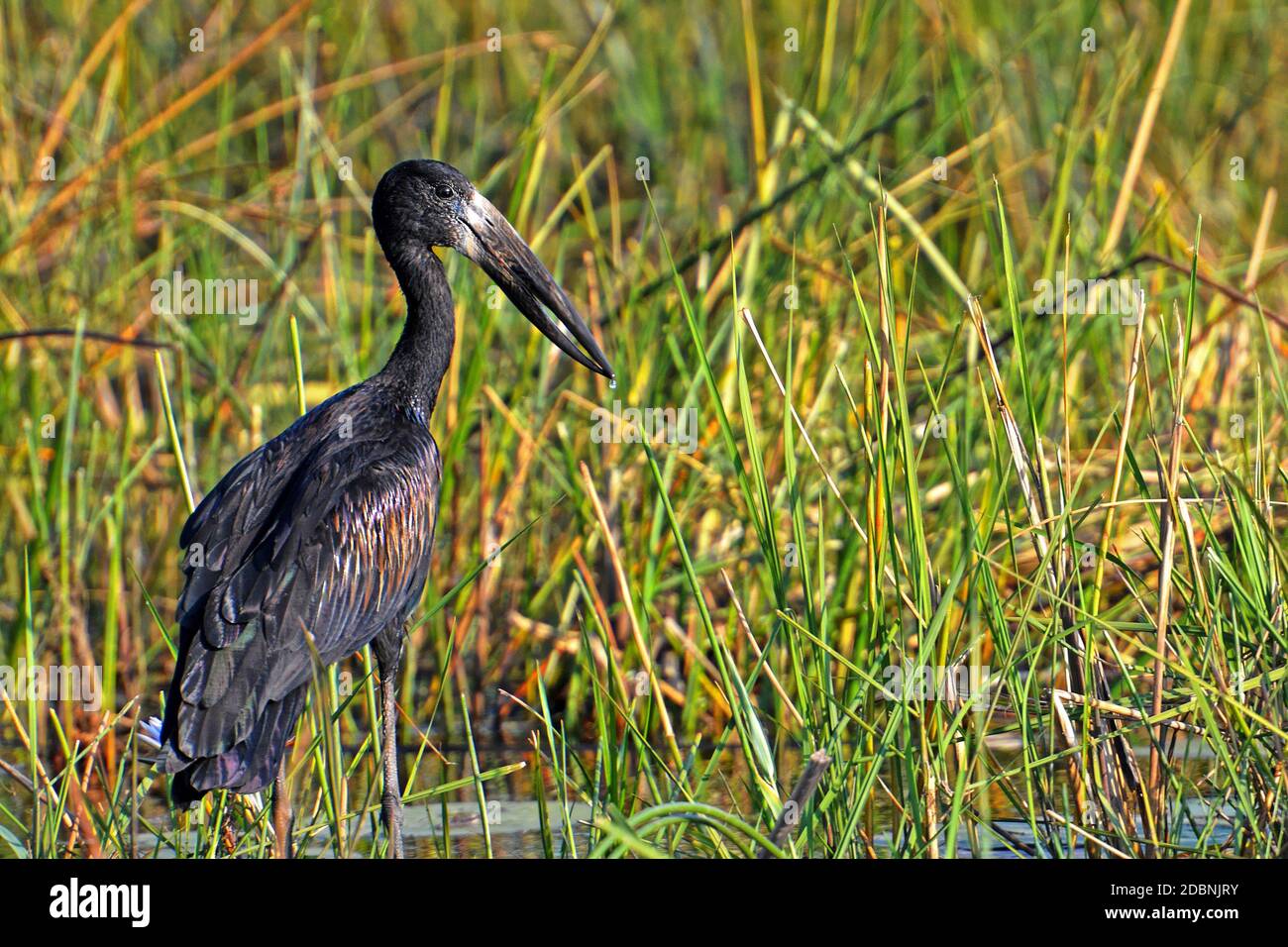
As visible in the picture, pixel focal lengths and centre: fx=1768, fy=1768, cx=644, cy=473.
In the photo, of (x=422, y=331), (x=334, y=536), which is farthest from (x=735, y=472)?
(x=422, y=331)

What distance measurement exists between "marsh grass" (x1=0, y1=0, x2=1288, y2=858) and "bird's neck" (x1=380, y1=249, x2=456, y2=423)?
429mm

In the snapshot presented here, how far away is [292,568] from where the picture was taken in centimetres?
435

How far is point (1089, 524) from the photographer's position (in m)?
6.05

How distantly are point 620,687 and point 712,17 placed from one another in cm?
650

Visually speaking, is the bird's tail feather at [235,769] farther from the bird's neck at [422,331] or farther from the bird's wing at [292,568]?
the bird's neck at [422,331]

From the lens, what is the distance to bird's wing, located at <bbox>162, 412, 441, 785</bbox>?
13.3 feet

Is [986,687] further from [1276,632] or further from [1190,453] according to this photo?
[1190,453]

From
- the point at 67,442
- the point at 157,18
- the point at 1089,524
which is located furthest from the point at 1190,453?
the point at 157,18

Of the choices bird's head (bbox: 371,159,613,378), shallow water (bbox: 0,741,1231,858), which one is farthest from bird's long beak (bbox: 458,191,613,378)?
shallow water (bbox: 0,741,1231,858)

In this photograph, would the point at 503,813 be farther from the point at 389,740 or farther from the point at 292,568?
the point at 292,568

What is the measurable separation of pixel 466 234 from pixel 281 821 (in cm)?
187

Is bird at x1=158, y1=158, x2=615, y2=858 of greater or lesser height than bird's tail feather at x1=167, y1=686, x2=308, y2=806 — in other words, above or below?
above

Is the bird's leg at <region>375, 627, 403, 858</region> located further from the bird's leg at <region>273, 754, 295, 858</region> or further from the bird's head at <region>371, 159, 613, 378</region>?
the bird's head at <region>371, 159, 613, 378</region>
